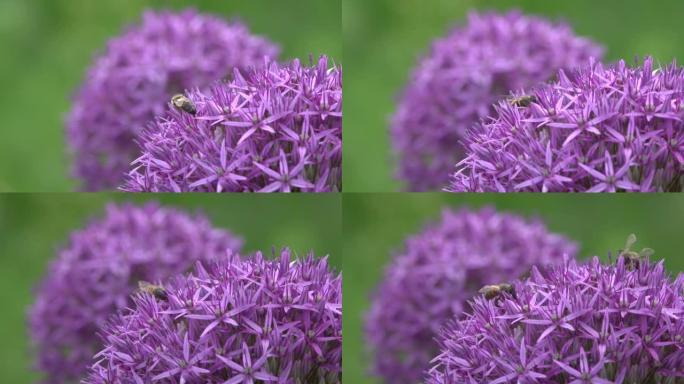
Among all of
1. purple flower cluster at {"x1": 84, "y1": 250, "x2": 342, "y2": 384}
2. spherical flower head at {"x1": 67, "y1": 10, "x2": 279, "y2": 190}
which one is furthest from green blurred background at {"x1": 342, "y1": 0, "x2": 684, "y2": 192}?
purple flower cluster at {"x1": 84, "y1": 250, "x2": 342, "y2": 384}

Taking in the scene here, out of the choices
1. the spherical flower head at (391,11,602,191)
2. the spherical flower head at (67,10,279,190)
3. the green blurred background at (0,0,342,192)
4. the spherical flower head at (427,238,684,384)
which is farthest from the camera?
the green blurred background at (0,0,342,192)

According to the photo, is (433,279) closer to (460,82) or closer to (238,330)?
(460,82)

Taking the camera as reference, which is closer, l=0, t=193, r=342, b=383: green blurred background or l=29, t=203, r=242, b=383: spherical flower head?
l=0, t=193, r=342, b=383: green blurred background

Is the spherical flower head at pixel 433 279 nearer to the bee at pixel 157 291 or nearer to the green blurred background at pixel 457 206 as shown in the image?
the green blurred background at pixel 457 206

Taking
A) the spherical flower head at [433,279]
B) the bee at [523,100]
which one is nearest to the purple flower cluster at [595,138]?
the bee at [523,100]

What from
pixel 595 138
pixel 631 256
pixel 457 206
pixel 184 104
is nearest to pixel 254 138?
pixel 184 104

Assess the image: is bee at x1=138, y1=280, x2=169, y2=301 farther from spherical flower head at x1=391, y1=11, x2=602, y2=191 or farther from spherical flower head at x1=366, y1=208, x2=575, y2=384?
spherical flower head at x1=391, y1=11, x2=602, y2=191
